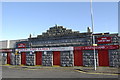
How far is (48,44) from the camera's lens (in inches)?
1130

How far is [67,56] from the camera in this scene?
87.8ft

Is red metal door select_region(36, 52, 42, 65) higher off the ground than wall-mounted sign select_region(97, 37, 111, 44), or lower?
lower

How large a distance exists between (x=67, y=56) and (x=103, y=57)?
591 cm

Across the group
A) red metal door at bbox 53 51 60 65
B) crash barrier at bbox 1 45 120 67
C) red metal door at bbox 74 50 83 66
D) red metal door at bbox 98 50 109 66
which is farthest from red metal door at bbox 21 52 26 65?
red metal door at bbox 98 50 109 66

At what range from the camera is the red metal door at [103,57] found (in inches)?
967

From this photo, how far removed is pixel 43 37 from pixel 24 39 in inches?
189

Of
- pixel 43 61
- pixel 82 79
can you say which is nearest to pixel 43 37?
pixel 43 61

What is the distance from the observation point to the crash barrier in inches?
953

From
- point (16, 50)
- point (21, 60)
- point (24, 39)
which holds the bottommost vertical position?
point (21, 60)

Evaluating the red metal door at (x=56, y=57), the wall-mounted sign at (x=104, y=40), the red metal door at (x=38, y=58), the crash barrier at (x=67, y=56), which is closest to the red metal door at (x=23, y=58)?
the crash barrier at (x=67, y=56)

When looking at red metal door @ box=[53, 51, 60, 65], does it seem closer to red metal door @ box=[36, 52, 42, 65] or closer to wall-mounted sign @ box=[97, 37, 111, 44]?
red metal door @ box=[36, 52, 42, 65]

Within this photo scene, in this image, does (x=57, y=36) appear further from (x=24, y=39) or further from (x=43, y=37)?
(x=24, y=39)

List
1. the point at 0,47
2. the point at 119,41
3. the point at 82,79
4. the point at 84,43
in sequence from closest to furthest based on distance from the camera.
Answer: the point at 82,79
the point at 119,41
the point at 84,43
the point at 0,47

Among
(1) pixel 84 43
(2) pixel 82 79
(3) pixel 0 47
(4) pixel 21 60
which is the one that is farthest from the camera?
(3) pixel 0 47
